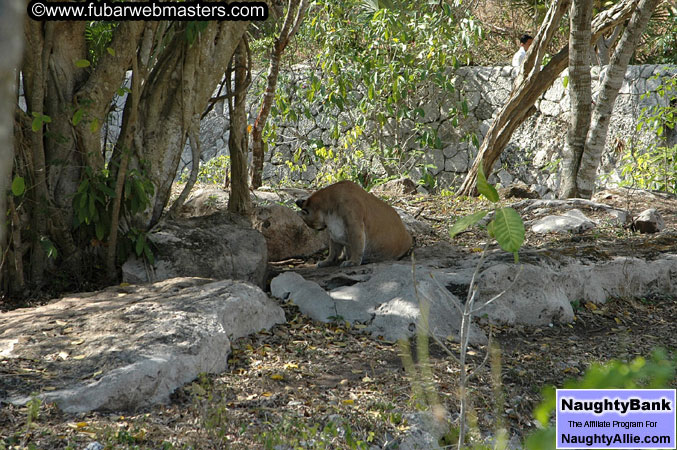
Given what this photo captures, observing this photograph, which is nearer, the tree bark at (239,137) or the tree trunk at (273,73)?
the tree bark at (239,137)

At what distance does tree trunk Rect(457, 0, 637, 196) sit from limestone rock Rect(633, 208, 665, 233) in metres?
2.38

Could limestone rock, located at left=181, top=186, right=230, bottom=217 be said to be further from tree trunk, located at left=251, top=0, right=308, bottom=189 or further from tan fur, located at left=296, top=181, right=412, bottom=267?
tan fur, located at left=296, top=181, right=412, bottom=267

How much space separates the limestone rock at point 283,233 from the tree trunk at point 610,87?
3.70 metres

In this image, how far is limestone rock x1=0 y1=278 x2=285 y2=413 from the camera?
3.39 m

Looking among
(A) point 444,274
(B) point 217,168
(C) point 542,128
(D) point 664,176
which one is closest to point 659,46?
(C) point 542,128

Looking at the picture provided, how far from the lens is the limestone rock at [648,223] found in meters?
7.37

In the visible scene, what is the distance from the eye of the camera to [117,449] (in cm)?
289

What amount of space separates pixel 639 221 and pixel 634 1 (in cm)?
315

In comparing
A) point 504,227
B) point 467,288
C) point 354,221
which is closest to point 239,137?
point 354,221

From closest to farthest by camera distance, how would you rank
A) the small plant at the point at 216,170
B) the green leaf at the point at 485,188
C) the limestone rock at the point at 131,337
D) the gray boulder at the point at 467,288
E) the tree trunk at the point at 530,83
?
1. the green leaf at the point at 485,188
2. the limestone rock at the point at 131,337
3. the gray boulder at the point at 467,288
4. the tree trunk at the point at 530,83
5. the small plant at the point at 216,170

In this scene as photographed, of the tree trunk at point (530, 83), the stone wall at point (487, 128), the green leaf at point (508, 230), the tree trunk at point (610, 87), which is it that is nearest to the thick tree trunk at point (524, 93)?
the tree trunk at point (530, 83)

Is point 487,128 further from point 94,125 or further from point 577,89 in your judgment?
point 94,125

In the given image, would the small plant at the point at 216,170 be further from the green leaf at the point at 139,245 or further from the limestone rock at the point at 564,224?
the green leaf at the point at 139,245

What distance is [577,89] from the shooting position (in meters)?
8.34
